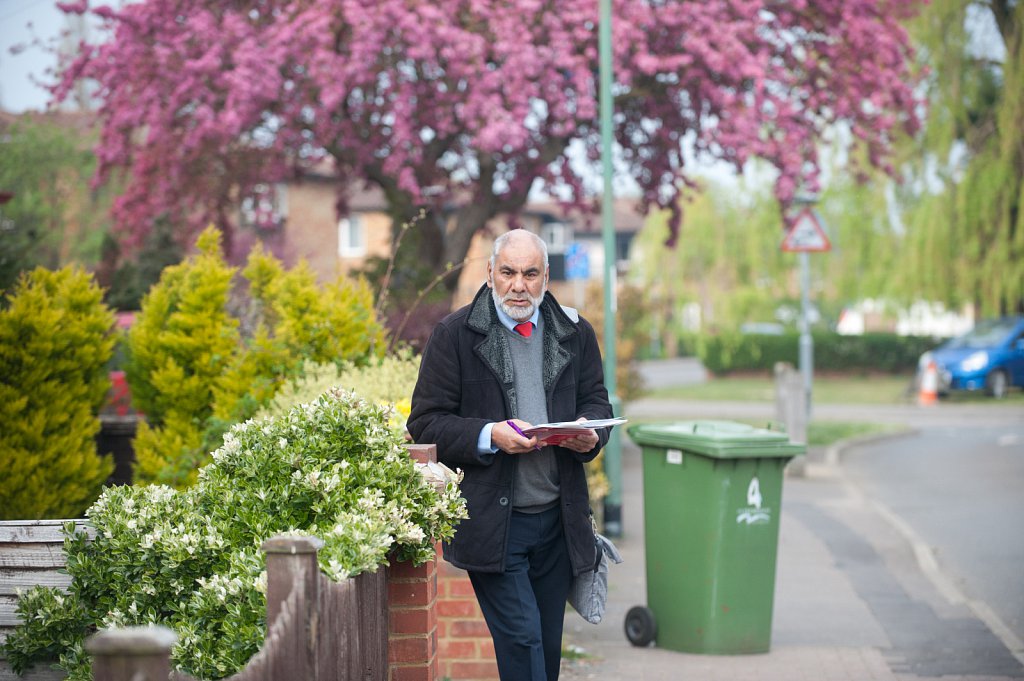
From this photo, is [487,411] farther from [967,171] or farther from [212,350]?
[967,171]

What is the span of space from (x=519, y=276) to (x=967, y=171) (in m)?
24.7

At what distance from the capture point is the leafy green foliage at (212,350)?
293 inches

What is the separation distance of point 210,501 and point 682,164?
1208 cm

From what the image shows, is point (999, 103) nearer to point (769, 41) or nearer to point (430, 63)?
A: point (769, 41)

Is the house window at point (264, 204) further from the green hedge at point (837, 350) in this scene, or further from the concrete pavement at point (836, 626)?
the green hedge at point (837, 350)

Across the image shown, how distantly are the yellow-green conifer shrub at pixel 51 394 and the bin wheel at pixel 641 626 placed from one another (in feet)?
10.6

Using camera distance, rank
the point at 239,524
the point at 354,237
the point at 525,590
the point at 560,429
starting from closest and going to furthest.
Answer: the point at 239,524 → the point at 560,429 → the point at 525,590 → the point at 354,237

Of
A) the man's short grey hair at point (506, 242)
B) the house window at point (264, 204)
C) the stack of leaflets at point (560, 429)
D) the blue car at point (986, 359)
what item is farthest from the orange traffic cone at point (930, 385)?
the stack of leaflets at point (560, 429)

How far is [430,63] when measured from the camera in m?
12.7

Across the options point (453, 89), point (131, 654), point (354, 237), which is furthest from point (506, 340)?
point (354, 237)

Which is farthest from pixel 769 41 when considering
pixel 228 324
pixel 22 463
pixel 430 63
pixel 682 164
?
pixel 22 463

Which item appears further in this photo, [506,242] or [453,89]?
[453,89]

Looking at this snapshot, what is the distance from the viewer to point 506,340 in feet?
14.3

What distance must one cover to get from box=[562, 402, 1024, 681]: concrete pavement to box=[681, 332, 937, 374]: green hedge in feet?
90.0
